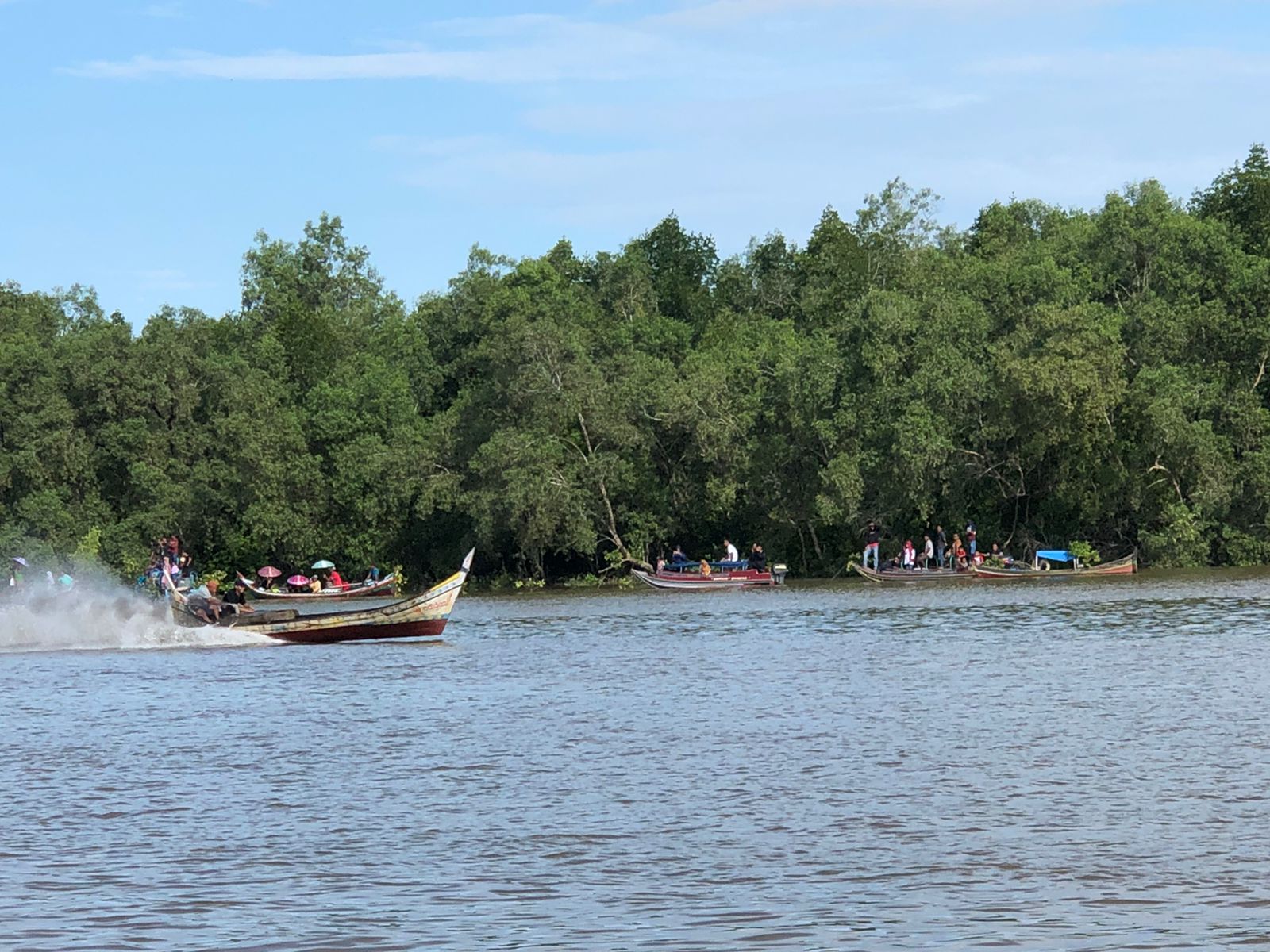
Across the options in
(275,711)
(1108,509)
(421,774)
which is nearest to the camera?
(421,774)

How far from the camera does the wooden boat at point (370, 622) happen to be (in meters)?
37.5

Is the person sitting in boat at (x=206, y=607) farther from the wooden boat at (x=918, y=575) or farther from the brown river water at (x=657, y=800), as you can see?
the wooden boat at (x=918, y=575)

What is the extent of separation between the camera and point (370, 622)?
37.6 m

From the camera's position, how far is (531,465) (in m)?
66.9

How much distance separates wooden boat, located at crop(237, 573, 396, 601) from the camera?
6606 centimetres

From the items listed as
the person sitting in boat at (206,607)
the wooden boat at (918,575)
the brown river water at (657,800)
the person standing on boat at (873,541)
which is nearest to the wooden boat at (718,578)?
the person standing on boat at (873,541)

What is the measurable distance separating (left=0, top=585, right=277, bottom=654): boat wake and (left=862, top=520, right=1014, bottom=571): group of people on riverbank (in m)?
28.8

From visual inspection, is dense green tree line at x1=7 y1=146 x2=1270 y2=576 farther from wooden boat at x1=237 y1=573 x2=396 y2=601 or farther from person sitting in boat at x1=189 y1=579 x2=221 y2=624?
person sitting in boat at x1=189 y1=579 x2=221 y2=624

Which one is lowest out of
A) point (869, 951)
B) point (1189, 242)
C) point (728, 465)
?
point (869, 951)

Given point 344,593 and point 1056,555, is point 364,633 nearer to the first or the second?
point 344,593

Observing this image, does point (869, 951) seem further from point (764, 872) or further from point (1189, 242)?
point (1189, 242)

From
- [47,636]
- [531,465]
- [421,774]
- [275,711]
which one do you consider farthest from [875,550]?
[421,774]

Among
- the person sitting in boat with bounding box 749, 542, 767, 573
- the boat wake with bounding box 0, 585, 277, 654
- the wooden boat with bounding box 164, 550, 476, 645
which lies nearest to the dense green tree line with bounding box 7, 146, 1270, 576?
the person sitting in boat with bounding box 749, 542, 767, 573

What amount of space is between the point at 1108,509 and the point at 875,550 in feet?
26.5
